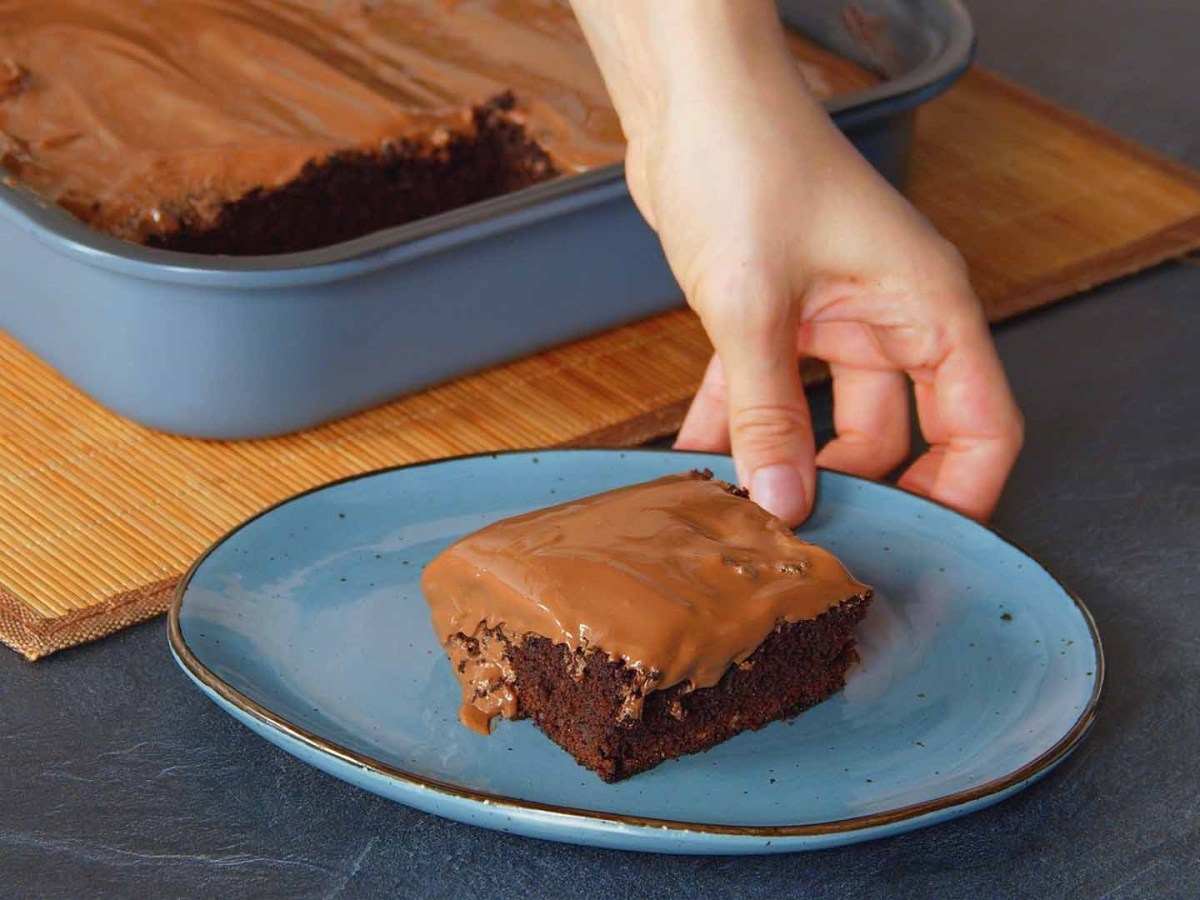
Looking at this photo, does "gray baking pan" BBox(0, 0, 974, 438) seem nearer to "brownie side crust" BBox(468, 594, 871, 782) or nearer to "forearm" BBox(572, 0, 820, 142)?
"forearm" BBox(572, 0, 820, 142)

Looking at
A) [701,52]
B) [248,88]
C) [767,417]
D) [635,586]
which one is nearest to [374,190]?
[248,88]

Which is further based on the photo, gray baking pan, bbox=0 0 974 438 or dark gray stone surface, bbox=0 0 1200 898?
gray baking pan, bbox=0 0 974 438

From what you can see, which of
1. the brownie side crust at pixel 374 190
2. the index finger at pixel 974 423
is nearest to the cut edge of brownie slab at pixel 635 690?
the index finger at pixel 974 423

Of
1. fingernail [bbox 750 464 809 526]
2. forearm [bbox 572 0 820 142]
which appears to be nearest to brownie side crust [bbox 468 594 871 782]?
fingernail [bbox 750 464 809 526]

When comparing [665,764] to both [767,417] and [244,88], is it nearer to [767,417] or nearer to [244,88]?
[767,417]

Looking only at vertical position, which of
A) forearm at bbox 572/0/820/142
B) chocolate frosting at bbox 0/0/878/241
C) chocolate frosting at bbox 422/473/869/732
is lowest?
chocolate frosting at bbox 422/473/869/732

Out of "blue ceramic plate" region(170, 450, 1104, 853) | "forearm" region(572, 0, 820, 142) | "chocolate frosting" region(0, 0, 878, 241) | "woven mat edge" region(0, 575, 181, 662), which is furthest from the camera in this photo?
"chocolate frosting" region(0, 0, 878, 241)

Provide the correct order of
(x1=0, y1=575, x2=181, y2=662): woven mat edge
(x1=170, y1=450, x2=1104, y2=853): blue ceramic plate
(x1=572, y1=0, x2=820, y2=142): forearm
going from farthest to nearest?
(x1=572, y1=0, x2=820, y2=142): forearm → (x1=0, y1=575, x2=181, y2=662): woven mat edge → (x1=170, y1=450, x2=1104, y2=853): blue ceramic plate
